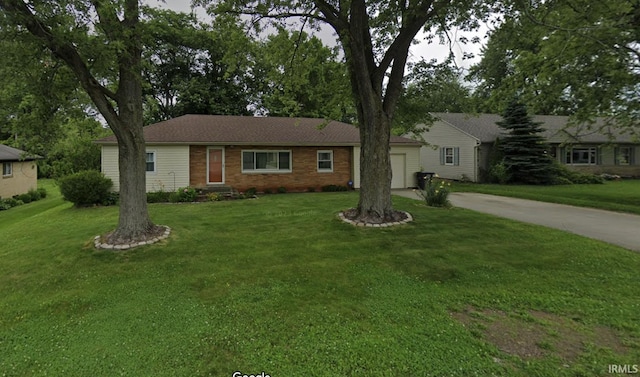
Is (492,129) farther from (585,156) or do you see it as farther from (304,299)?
(304,299)

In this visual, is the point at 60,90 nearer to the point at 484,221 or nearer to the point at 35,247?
the point at 35,247

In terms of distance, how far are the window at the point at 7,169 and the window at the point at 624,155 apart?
4009 cm

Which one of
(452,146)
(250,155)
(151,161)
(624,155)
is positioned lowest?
(151,161)

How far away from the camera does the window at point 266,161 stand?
15.5 meters

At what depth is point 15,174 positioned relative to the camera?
717 inches

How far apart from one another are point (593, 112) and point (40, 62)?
56.3ft

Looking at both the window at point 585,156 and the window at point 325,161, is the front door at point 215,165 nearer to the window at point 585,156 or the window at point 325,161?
the window at point 325,161

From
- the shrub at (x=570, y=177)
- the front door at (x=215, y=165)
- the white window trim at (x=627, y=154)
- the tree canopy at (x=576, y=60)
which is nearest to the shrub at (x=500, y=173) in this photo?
the shrub at (x=570, y=177)

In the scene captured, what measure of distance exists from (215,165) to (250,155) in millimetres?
1717

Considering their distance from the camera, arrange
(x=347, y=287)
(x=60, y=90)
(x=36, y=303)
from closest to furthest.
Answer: (x=36, y=303) → (x=347, y=287) → (x=60, y=90)

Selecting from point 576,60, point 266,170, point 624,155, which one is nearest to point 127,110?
point 266,170

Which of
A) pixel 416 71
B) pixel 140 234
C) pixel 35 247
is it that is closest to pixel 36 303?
pixel 140 234

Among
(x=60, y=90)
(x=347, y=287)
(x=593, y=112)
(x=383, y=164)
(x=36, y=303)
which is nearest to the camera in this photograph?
(x=36, y=303)

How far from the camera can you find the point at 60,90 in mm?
7078
